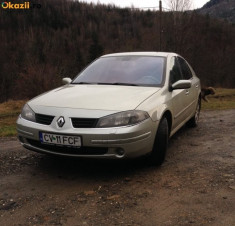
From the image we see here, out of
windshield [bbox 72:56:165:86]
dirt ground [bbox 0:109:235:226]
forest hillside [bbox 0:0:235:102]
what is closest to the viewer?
dirt ground [bbox 0:109:235:226]

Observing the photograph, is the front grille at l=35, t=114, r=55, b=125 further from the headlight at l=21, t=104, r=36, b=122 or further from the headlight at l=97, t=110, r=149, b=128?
the headlight at l=97, t=110, r=149, b=128

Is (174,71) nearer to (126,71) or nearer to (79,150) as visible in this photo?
(126,71)

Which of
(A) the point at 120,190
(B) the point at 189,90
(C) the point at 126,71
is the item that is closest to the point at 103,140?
(A) the point at 120,190

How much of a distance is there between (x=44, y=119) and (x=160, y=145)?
53.8 inches

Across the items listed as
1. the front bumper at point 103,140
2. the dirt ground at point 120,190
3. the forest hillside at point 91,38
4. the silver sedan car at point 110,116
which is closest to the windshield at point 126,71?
the silver sedan car at point 110,116

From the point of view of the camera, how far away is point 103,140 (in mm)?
3158

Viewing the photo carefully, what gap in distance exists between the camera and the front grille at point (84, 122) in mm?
3205

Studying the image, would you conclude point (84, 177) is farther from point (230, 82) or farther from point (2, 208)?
point (230, 82)

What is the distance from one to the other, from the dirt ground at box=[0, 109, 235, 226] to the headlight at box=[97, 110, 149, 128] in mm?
504

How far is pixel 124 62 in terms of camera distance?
186 inches

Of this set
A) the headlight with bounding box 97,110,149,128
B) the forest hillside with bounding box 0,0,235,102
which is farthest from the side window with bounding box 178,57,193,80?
the forest hillside with bounding box 0,0,235,102

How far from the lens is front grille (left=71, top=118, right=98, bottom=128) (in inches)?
126

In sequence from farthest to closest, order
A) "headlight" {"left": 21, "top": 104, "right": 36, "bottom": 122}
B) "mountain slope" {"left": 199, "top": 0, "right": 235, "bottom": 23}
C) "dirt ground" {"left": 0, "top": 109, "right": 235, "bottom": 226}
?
"mountain slope" {"left": 199, "top": 0, "right": 235, "bottom": 23} < "headlight" {"left": 21, "top": 104, "right": 36, "bottom": 122} < "dirt ground" {"left": 0, "top": 109, "right": 235, "bottom": 226}

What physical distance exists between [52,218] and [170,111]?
6.79 ft
